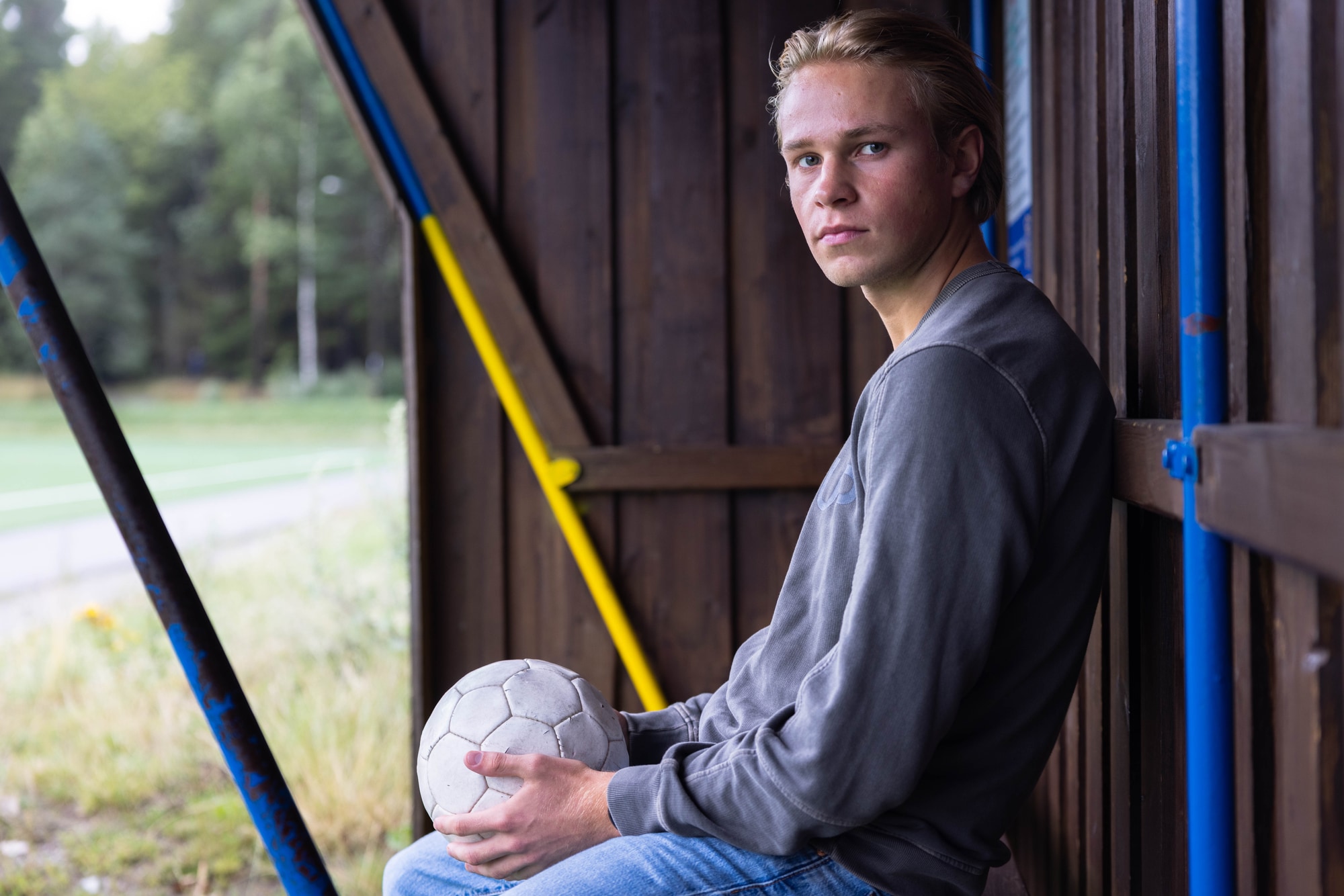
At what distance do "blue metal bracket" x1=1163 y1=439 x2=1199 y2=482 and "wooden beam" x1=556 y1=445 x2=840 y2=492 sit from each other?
1786mm

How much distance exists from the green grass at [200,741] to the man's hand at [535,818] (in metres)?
2.22

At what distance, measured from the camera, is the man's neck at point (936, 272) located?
1.41 meters

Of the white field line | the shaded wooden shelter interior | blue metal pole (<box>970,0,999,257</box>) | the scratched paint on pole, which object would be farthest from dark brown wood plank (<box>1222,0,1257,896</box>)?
the white field line

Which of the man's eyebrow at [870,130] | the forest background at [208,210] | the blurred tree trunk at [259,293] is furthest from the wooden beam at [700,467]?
the blurred tree trunk at [259,293]

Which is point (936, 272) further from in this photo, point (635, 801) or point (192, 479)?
point (192, 479)

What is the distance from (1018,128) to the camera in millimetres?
2375

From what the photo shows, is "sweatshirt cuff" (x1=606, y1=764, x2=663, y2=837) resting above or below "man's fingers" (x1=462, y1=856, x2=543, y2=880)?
above

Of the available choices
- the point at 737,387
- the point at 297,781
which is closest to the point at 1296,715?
the point at 737,387

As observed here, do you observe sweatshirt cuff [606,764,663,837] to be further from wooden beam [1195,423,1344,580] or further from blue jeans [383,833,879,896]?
wooden beam [1195,423,1344,580]

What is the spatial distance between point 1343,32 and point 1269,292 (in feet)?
0.76

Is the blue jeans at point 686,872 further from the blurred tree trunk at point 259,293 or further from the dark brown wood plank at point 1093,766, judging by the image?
the blurred tree trunk at point 259,293

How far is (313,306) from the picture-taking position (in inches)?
1350

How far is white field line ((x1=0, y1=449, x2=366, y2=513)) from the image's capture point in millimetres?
13273

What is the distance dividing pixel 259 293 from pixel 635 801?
122 feet
